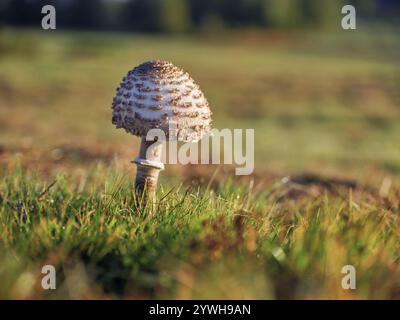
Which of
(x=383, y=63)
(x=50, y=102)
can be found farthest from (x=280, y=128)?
(x=383, y=63)

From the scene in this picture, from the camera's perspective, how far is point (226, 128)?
19500mm

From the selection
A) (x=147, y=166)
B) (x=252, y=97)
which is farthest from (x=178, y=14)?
(x=147, y=166)

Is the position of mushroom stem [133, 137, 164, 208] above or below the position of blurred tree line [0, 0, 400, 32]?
below

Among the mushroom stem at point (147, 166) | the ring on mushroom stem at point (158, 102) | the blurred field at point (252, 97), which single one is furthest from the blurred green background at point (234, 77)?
the ring on mushroom stem at point (158, 102)

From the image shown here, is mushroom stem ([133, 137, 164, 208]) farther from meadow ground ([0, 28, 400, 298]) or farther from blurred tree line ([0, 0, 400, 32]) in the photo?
blurred tree line ([0, 0, 400, 32])

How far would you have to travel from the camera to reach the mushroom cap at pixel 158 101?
457 cm

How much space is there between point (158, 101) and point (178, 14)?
6864cm

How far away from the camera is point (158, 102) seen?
15.0 ft

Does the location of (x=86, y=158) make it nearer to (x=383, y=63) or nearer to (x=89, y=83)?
(x=89, y=83)

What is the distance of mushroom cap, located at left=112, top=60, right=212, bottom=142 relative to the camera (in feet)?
15.0

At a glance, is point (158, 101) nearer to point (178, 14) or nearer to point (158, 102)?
point (158, 102)

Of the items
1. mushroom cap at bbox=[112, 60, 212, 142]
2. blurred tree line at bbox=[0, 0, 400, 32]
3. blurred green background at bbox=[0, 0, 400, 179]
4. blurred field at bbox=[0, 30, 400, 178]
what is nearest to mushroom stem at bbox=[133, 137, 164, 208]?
mushroom cap at bbox=[112, 60, 212, 142]

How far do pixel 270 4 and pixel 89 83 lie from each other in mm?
48499

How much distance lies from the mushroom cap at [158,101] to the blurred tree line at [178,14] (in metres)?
67.1
